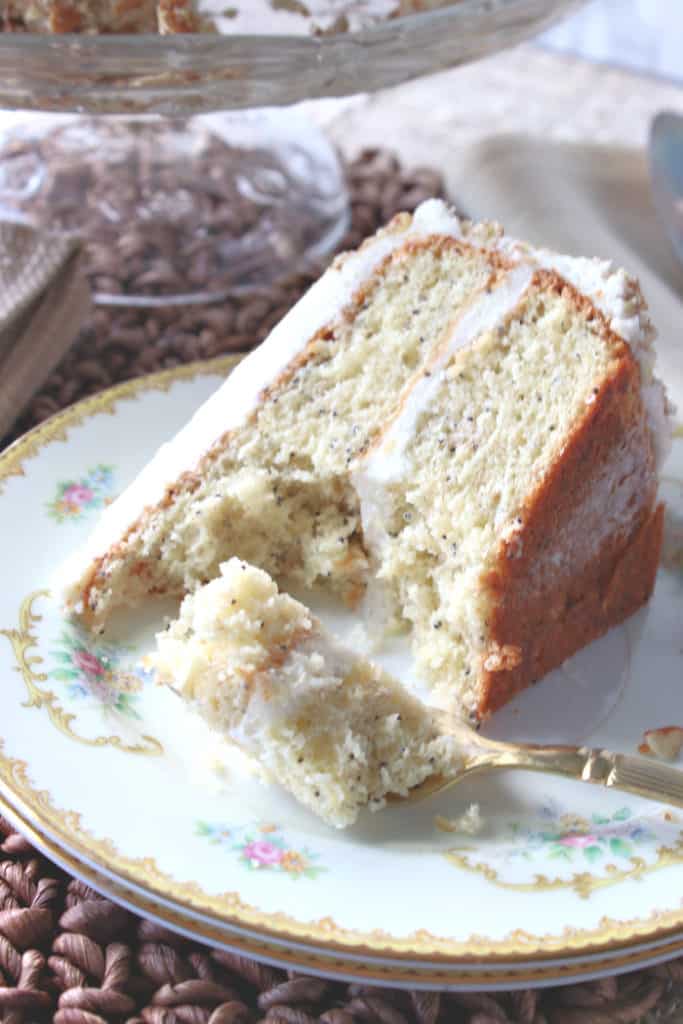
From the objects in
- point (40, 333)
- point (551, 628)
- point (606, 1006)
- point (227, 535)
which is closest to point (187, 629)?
point (227, 535)

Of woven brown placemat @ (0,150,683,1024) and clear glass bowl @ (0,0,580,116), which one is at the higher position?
clear glass bowl @ (0,0,580,116)

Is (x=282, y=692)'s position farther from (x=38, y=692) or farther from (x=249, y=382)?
(x=249, y=382)

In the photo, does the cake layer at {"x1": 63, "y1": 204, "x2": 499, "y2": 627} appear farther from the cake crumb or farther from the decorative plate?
the cake crumb

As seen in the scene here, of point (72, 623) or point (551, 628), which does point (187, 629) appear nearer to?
point (72, 623)

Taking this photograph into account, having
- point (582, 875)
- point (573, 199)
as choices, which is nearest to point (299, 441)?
point (582, 875)

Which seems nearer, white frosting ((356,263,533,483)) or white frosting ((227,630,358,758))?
white frosting ((227,630,358,758))

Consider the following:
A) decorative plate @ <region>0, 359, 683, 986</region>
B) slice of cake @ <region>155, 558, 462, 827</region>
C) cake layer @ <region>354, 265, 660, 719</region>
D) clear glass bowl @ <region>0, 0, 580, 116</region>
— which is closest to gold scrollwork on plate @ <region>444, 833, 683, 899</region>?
decorative plate @ <region>0, 359, 683, 986</region>
